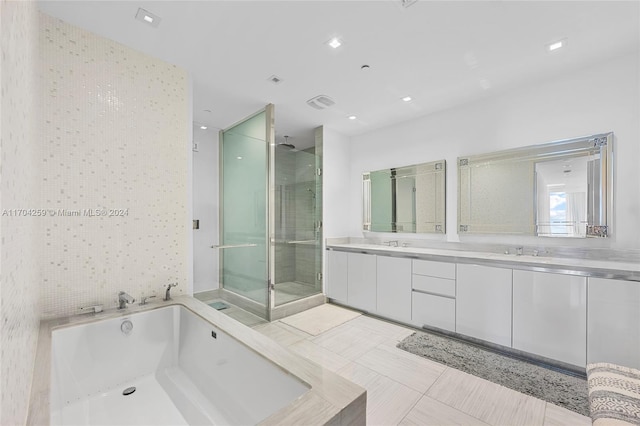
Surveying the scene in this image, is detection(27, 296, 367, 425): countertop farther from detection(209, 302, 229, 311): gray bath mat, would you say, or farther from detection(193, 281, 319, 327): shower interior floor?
detection(209, 302, 229, 311): gray bath mat

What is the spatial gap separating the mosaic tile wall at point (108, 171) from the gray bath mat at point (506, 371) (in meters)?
2.31

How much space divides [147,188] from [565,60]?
3.61 metres

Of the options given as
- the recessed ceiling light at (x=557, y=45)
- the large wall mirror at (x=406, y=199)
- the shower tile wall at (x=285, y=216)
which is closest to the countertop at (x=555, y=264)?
the large wall mirror at (x=406, y=199)

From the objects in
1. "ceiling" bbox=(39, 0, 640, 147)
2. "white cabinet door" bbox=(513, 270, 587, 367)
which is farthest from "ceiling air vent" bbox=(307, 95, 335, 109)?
"white cabinet door" bbox=(513, 270, 587, 367)

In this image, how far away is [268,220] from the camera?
3.15m

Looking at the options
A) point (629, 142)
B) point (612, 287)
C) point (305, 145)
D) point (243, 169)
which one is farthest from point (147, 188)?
point (629, 142)

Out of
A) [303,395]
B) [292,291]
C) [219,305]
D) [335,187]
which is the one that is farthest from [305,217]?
[303,395]

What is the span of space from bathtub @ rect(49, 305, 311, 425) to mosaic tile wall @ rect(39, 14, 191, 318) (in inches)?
10.4

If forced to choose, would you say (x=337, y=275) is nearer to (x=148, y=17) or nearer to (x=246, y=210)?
(x=246, y=210)

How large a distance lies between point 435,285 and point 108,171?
A: 3063 mm

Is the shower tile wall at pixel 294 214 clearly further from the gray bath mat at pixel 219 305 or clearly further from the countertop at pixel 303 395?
the countertop at pixel 303 395

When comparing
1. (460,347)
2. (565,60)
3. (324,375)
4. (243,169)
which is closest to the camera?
(324,375)

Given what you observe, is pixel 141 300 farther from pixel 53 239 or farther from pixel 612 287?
pixel 612 287

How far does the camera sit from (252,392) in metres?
1.38
